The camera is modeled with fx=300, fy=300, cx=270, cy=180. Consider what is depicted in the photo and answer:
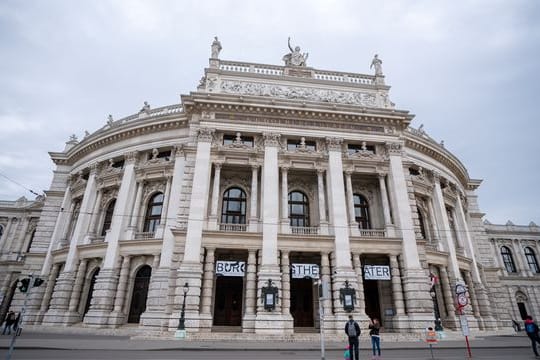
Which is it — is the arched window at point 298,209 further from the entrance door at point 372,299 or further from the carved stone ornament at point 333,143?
the entrance door at point 372,299

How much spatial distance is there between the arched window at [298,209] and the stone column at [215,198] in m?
6.34

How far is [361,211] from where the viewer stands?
26625 mm

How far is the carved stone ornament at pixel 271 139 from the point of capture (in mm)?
24364

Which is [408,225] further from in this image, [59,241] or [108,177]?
[59,241]

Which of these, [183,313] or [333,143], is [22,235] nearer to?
[183,313]

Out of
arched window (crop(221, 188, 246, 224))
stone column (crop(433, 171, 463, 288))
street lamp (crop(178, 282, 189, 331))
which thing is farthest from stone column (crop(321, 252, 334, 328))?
stone column (crop(433, 171, 463, 288))

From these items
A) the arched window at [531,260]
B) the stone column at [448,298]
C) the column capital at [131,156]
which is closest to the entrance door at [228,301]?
the column capital at [131,156]

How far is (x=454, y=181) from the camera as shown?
114 feet

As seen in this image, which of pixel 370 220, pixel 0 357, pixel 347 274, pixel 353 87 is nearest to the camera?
pixel 0 357

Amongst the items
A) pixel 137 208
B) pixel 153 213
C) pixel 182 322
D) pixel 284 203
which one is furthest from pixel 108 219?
pixel 284 203

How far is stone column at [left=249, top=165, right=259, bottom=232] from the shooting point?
22.1 metres

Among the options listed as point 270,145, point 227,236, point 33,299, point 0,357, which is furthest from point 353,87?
point 33,299

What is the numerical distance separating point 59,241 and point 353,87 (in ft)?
104

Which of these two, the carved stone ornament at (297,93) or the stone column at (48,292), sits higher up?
the carved stone ornament at (297,93)
